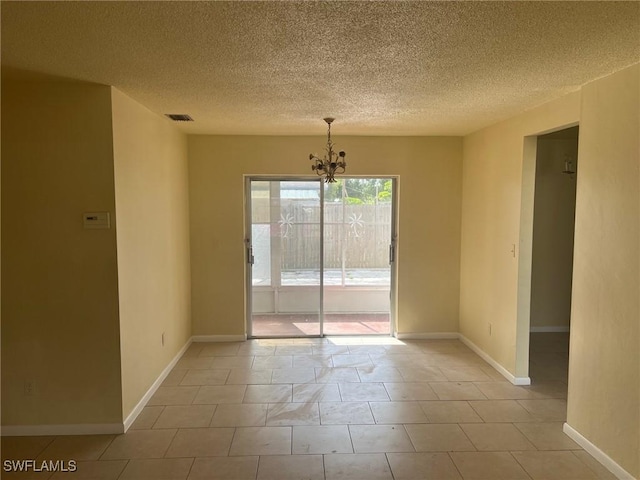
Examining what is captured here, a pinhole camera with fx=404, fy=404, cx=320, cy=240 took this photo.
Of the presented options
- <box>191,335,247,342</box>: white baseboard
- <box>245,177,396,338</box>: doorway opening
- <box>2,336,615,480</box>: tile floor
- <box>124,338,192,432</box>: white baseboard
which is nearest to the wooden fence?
<box>245,177,396,338</box>: doorway opening

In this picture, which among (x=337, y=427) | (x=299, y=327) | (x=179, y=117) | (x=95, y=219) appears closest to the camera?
(x=95, y=219)

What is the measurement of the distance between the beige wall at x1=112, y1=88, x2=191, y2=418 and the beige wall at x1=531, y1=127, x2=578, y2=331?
13.8 feet

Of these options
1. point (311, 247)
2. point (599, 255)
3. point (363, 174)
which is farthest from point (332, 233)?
point (599, 255)

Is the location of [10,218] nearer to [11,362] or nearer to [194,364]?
[11,362]

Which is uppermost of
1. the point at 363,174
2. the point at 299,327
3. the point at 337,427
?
the point at 363,174

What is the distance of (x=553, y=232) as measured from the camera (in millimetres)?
5004

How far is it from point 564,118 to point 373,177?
2182mm

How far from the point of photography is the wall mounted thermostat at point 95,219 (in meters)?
2.66

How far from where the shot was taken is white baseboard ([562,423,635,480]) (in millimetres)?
2281

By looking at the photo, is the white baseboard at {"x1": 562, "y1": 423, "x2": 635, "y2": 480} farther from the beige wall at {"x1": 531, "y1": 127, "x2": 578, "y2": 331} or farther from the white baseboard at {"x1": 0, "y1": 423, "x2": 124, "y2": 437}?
the white baseboard at {"x1": 0, "y1": 423, "x2": 124, "y2": 437}

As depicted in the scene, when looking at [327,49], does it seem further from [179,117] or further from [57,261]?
[57,261]

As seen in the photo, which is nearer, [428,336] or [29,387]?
[29,387]

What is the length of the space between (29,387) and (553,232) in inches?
215

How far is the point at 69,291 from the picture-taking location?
270 cm
